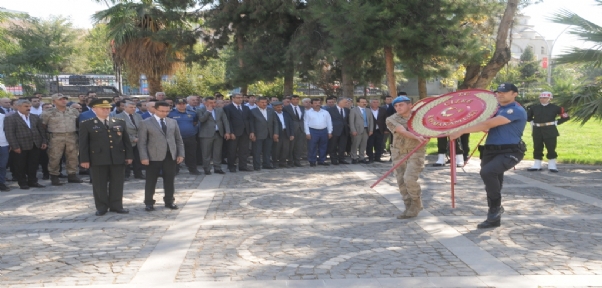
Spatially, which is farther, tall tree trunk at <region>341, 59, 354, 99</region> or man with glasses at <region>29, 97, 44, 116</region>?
tall tree trunk at <region>341, 59, 354, 99</region>

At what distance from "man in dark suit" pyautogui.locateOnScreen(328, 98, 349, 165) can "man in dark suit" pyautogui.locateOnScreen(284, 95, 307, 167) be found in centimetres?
75

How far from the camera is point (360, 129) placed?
15.8m

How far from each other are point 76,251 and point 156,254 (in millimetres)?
936

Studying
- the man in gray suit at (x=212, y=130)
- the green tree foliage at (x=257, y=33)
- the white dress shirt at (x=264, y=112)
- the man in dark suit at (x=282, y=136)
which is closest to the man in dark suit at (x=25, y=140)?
the man in gray suit at (x=212, y=130)

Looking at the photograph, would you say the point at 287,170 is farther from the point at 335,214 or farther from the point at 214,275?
the point at 214,275

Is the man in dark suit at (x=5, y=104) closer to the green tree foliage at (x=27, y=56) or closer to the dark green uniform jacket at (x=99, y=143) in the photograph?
the green tree foliage at (x=27, y=56)

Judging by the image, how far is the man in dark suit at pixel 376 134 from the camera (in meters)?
16.0

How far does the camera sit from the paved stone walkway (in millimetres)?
5688

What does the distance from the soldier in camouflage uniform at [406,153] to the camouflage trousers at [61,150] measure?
712 cm

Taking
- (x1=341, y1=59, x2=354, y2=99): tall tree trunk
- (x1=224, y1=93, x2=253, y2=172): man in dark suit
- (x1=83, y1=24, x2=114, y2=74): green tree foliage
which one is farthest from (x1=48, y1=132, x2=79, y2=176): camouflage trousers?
(x1=83, y1=24, x2=114, y2=74): green tree foliage

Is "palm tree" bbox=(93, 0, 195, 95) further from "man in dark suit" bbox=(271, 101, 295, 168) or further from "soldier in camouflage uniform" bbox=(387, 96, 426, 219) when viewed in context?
"soldier in camouflage uniform" bbox=(387, 96, 426, 219)

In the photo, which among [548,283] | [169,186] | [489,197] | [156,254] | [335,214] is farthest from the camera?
[169,186]

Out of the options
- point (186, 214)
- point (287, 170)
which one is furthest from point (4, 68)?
point (186, 214)

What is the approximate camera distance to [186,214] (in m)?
8.92
